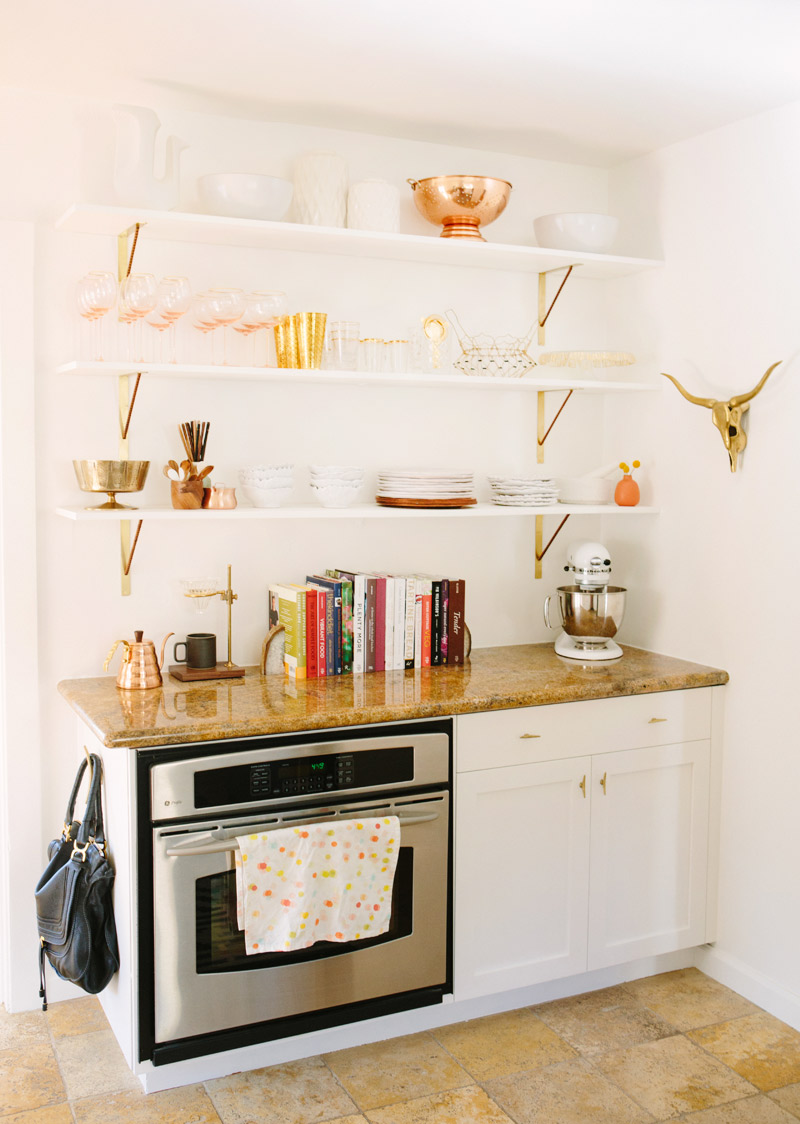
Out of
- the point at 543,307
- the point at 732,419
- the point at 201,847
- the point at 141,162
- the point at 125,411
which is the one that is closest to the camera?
the point at 201,847

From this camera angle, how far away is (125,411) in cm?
283

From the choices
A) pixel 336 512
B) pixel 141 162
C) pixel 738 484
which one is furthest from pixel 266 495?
pixel 738 484

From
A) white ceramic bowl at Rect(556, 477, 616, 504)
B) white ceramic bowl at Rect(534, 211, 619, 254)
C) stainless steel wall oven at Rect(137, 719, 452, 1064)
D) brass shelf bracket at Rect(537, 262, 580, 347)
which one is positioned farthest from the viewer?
brass shelf bracket at Rect(537, 262, 580, 347)

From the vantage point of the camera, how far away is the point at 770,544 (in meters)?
2.88

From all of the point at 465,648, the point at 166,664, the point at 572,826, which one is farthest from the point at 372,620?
the point at 572,826

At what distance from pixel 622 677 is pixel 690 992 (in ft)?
3.13

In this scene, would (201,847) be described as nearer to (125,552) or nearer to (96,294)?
(125,552)

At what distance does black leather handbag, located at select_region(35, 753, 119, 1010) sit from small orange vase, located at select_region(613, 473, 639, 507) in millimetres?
1767

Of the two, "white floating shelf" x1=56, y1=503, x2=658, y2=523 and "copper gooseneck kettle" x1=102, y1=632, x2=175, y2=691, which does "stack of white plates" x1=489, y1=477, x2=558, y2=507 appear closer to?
"white floating shelf" x1=56, y1=503, x2=658, y2=523

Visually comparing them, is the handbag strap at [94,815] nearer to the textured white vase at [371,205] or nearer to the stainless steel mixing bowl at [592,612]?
the stainless steel mixing bowl at [592,612]

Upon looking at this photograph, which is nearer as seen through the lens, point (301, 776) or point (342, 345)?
point (301, 776)

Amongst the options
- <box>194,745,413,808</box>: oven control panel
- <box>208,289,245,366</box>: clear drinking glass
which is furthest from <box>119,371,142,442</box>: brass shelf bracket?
<box>194,745,413,808</box>: oven control panel

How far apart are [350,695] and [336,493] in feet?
1.91

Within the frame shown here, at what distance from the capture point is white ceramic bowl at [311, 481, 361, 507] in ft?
9.47
